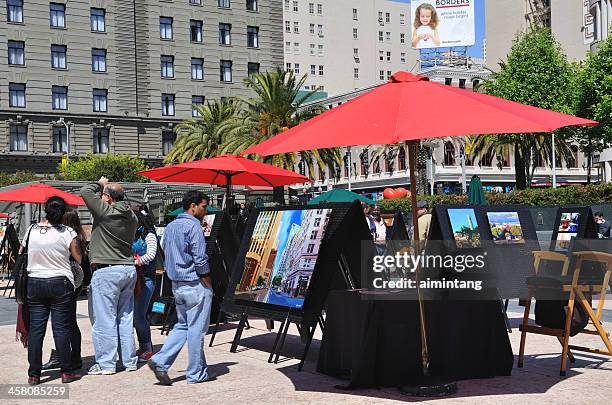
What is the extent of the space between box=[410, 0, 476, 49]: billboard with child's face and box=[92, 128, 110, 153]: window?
32506mm

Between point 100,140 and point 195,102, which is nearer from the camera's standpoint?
point 100,140

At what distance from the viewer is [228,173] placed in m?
16.1

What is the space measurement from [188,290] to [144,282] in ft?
6.60

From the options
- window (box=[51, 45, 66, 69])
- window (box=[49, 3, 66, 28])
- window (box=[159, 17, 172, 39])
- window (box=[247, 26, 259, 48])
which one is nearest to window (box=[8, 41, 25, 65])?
window (box=[51, 45, 66, 69])

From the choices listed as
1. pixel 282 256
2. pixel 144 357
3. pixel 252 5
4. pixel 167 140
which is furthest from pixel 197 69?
pixel 282 256

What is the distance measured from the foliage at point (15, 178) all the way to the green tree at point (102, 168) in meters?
1.96

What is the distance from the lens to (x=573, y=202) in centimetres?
3161

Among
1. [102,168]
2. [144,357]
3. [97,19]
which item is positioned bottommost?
[144,357]

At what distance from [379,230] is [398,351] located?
51.3 feet

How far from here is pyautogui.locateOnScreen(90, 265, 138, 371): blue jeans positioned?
26.6 ft

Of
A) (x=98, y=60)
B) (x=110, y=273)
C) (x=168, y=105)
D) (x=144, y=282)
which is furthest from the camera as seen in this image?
(x=168, y=105)

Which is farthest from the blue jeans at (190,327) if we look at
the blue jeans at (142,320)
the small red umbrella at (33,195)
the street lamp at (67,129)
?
the street lamp at (67,129)

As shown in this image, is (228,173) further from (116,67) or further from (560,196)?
(116,67)

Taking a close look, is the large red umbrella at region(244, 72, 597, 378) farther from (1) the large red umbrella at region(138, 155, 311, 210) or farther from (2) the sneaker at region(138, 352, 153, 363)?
(1) the large red umbrella at region(138, 155, 311, 210)
